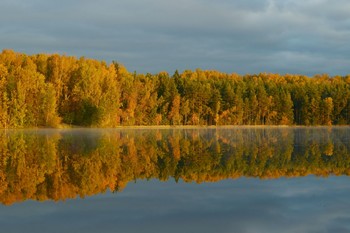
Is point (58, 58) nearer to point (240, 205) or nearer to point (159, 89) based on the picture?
point (159, 89)

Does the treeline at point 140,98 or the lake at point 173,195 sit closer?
→ the lake at point 173,195

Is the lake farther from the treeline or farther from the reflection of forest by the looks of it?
the treeline

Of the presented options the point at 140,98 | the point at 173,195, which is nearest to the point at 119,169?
the point at 173,195

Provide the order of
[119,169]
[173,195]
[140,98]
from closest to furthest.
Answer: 1. [173,195]
2. [119,169]
3. [140,98]

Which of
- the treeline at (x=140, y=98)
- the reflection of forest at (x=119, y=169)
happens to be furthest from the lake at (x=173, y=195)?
the treeline at (x=140, y=98)

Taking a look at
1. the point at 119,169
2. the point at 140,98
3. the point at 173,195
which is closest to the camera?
the point at 173,195

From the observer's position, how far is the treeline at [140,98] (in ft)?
284

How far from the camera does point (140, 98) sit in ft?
366

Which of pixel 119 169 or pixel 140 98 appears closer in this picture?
pixel 119 169

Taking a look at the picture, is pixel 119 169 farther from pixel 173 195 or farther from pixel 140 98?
pixel 140 98

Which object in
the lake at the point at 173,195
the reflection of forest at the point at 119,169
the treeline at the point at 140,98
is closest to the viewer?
the lake at the point at 173,195

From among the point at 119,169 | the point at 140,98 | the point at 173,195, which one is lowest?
the point at 173,195

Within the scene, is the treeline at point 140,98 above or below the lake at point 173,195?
above

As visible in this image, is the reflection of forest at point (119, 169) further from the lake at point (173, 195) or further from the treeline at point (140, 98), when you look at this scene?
the treeline at point (140, 98)
